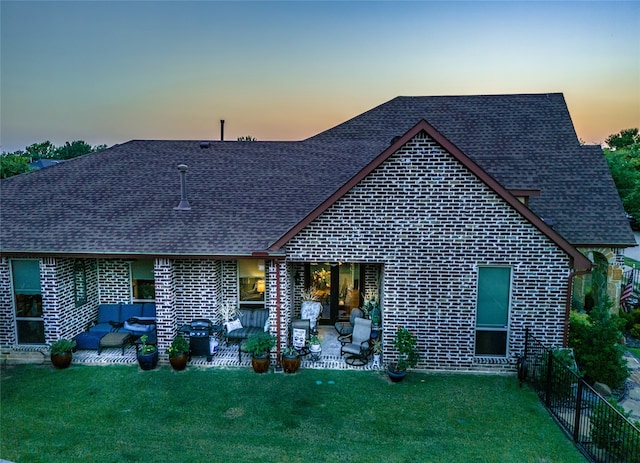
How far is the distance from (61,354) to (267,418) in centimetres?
584

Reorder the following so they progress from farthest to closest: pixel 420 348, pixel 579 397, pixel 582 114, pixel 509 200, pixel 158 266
→ pixel 582 114 → pixel 158 266 → pixel 420 348 → pixel 509 200 → pixel 579 397

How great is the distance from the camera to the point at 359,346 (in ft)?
31.8

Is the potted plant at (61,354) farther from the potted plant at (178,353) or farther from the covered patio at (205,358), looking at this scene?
the potted plant at (178,353)

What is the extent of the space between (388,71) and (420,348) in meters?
14.2

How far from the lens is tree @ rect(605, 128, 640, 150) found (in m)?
59.9

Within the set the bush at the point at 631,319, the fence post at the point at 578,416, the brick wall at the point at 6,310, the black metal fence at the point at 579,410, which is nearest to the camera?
the black metal fence at the point at 579,410

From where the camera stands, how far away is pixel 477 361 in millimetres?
9180

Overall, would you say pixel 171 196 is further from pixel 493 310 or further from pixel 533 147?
pixel 533 147

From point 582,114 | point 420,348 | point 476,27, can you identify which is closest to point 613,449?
point 420,348

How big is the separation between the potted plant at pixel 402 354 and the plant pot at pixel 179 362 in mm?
5035

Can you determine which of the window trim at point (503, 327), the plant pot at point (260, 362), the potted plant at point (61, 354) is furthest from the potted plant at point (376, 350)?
the potted plant at point (61, 354)

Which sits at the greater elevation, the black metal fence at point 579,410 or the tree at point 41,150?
the tree at point 41,150

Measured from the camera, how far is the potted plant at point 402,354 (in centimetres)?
857

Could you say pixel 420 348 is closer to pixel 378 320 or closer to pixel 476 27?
pixel 378 320
